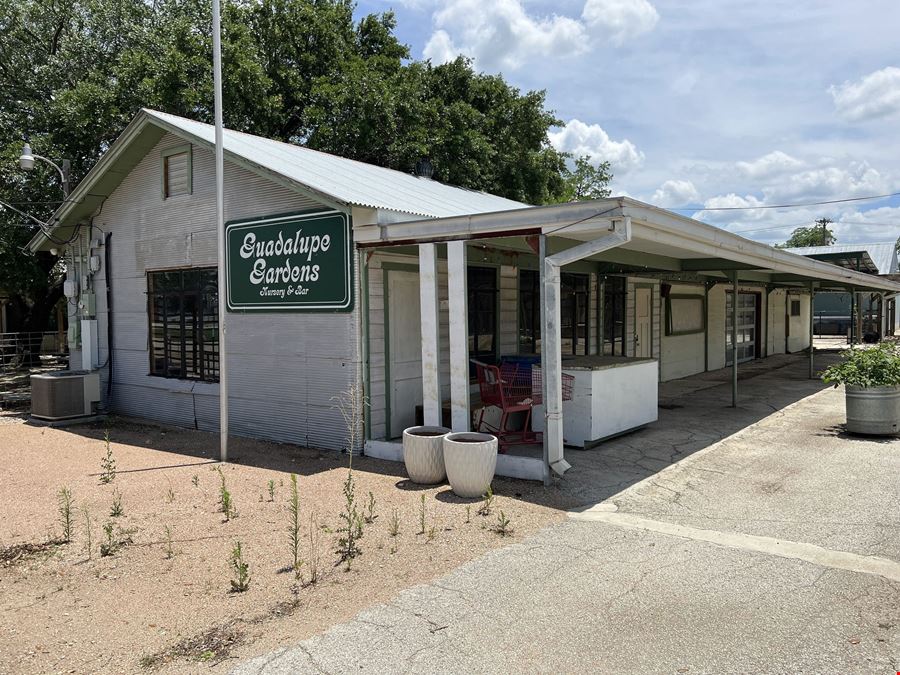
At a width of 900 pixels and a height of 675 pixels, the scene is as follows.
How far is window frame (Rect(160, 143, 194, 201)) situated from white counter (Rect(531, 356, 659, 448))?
20.2 feet

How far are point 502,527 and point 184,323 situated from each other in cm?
717

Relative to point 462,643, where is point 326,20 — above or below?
above

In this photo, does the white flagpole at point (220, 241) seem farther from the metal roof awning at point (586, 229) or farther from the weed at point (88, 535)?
the weed at point (88, 535)

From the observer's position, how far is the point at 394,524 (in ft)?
17.3

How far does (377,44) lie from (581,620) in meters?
23.4

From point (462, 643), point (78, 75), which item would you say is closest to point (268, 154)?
point (462, 643)

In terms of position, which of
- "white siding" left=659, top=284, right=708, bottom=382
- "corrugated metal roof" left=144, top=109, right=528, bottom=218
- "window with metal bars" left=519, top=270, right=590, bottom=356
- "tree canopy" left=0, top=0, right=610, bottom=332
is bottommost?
"white siding" left=659, top=284, right=708, bottom=382

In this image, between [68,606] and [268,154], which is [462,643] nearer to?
[68,606]

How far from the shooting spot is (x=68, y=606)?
13.6 ft

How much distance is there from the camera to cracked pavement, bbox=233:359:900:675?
339 centimetres

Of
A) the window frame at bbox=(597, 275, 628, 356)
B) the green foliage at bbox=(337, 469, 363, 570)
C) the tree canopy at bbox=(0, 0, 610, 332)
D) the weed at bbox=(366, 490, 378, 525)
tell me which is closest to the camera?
the green foliage at bbox=(337, 469, 363, 570)

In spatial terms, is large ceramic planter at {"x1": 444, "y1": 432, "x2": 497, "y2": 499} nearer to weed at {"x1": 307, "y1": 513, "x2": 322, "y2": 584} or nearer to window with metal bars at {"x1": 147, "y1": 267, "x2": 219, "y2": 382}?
weed at {"x1": 307, "y1": 513, "x2": 322, "y2": 584}

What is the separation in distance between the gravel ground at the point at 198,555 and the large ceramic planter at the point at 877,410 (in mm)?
4966

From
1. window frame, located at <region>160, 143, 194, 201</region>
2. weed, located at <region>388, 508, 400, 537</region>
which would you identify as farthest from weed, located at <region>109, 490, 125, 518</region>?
window frame, located at <region>160, 143, 194, 201</region>
